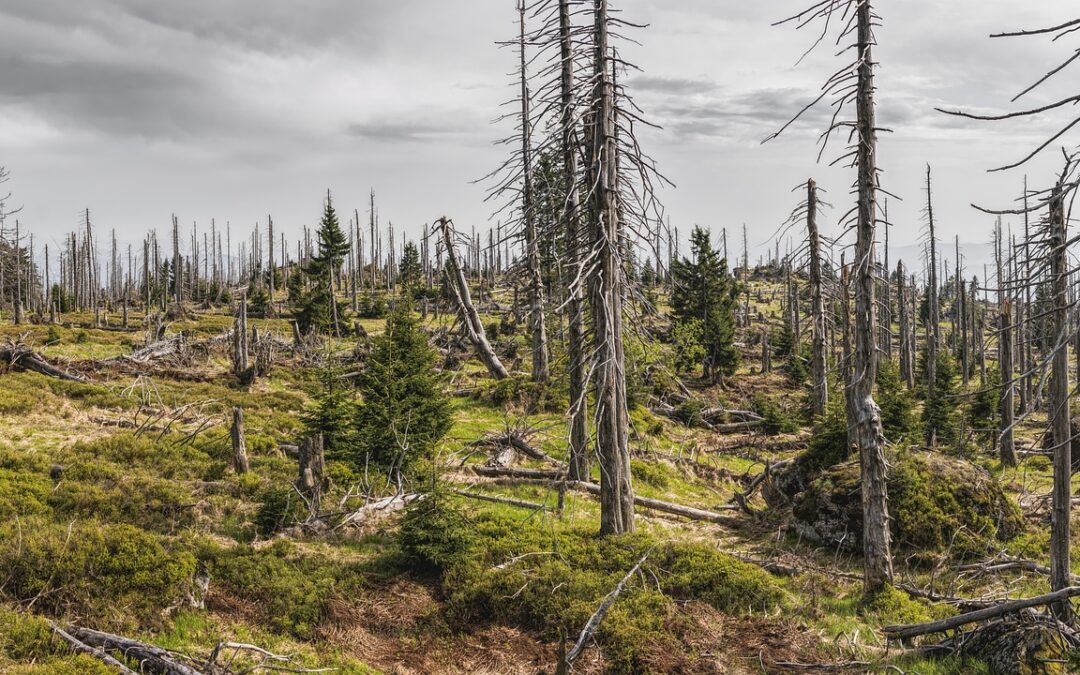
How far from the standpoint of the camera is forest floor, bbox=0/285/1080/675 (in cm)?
801

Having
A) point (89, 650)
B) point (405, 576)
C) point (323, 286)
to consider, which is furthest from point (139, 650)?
point (323, 286)

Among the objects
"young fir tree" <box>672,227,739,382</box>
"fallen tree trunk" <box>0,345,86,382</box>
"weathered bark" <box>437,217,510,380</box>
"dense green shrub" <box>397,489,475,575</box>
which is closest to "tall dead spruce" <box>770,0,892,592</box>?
"dense green shrub" <box>397,489,475,575</box>

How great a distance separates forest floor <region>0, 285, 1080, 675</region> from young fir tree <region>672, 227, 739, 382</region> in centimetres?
2801

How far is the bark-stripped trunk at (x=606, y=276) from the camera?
10.4m

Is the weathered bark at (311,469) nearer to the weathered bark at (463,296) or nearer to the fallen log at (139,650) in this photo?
the fallen log at (139,650)

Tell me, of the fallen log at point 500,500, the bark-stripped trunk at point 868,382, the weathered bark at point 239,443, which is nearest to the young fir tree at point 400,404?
the fallen log at point 500,500

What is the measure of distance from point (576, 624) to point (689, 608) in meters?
1.77

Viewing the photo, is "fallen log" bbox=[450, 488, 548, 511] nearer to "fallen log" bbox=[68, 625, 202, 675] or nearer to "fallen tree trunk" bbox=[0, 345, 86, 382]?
"fallen log" bbox=[68, 625, 202, 675]

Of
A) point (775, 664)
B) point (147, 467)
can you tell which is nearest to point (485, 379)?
point (147, 467)

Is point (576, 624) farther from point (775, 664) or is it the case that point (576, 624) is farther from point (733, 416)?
point (733, 416)

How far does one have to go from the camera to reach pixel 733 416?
32781mm

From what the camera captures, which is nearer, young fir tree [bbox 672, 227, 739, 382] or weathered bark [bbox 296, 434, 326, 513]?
weathered bark [bbox 296, 434, 326, 513]

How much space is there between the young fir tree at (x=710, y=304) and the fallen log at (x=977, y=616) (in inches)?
1454

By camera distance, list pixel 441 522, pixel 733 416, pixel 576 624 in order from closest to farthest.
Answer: pixel 576 624
pixel 441 522
pixel 733 416
